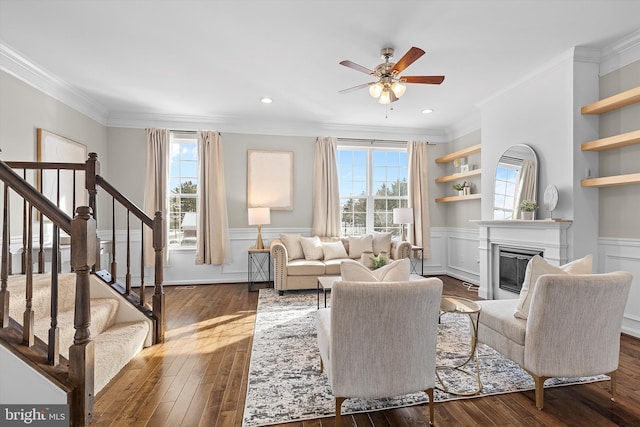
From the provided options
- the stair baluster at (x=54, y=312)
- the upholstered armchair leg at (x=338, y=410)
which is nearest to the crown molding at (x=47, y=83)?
the stair baluster at (x=54, y=312)

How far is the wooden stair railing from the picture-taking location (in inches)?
67.1

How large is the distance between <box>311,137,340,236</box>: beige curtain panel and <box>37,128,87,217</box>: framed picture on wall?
3.49 metres

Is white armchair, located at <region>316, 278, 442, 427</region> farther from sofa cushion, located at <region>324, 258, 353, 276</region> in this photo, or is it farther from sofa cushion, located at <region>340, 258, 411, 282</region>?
sofa cushion, located at <region>324, 258, 353, 276</region>

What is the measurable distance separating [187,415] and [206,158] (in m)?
4.35

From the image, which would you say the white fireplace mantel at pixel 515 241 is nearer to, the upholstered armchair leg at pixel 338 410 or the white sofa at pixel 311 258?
the white sofa at pixel 311 258

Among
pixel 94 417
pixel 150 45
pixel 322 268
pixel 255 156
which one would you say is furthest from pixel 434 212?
pixel 94 417

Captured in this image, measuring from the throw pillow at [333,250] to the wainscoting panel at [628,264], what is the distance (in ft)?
10.6

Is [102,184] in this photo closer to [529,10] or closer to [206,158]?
[206,158]

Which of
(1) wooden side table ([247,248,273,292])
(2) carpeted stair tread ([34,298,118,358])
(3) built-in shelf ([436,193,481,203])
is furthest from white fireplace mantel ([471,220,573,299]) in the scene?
(2) carpeted stair tread ([34,298,118,358])

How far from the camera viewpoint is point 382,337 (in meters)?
1.71

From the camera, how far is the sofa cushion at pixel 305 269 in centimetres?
488

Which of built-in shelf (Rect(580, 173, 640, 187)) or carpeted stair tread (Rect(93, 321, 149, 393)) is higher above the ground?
built-in shelf (Rect(580, 173, 640, 187))

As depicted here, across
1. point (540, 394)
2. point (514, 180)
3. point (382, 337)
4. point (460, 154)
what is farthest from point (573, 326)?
point (460, 154)

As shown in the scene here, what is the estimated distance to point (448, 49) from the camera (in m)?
3.33
